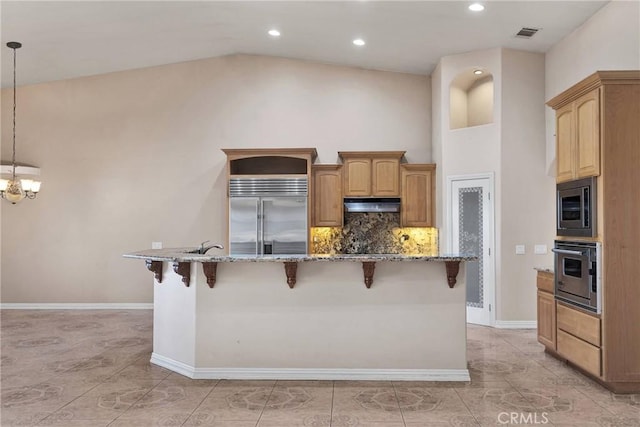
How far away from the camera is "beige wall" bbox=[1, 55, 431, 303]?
711 centimetres

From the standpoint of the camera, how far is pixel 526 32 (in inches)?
213

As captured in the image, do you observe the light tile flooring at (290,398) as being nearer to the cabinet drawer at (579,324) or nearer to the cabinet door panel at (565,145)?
the cabinet drawer at (579,324)

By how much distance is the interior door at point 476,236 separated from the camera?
6031 mm

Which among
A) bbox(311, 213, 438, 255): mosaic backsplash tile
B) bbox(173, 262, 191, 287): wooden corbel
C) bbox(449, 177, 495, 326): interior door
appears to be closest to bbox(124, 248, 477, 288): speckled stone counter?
bbox(173, 262, 191, 287): wooden corbel

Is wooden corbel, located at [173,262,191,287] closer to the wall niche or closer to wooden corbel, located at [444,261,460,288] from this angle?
wooden corbel, located at [444,261,460,288]

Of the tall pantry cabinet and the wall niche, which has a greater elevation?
the wall niche

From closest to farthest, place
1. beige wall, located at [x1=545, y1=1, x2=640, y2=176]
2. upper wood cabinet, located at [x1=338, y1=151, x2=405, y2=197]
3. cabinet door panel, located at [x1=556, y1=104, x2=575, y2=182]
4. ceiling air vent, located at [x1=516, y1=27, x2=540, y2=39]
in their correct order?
cabinet door panel, located at [x1=556, y1=104, x2=575, y2=182]
beige wall, located at [x1=545, y1=1, x2=640, y2=176]
ceiling air vent, located at [x1=516, y1=27, x2=540, y2=39]
upper wood cabinet, located at [x1=338, y1=151, x2=405, y2=197]

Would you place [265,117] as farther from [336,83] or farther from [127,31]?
[127,31]

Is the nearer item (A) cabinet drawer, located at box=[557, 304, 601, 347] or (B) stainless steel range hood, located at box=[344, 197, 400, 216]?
(A) cabinet drawer, located at box=[557, 304, 601, 347]

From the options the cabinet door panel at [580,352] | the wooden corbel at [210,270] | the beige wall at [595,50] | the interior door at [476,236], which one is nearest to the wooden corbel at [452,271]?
the cabinet door panel at [580,352]

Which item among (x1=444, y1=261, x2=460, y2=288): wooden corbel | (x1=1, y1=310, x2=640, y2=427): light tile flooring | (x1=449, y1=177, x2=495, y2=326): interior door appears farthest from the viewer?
(x1=449, y1=177, x2=495, y2=326): interior door

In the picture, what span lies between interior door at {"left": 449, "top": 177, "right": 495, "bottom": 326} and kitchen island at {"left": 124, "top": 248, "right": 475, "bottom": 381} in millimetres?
2460

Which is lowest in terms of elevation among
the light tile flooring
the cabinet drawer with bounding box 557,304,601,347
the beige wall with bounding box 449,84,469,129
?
the light tile flooring

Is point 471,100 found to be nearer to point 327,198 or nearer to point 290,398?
point 327,198
